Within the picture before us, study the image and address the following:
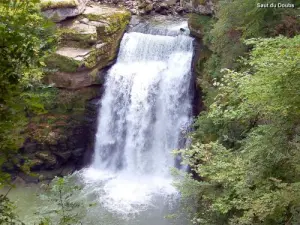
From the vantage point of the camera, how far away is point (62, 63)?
41.6 ft

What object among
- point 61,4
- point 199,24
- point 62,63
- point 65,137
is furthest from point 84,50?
point 199,24

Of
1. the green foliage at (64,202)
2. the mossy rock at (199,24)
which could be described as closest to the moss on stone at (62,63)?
the mossy rock at (199,24)

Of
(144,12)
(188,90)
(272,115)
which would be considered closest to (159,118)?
(188,90)

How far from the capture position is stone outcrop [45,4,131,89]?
1270 centimetres

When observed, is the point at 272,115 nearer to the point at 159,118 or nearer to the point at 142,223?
the point at 142,223

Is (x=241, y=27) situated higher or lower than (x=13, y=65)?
higher

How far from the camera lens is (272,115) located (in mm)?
5371

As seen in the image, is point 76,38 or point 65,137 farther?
point 76,38

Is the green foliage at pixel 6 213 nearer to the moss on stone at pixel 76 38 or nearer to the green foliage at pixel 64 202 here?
the green foliage at pixel 64 202

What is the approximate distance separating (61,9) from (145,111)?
543 cm

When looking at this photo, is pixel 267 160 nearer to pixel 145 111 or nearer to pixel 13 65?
pixel 13 65

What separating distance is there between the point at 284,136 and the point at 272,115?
17.5 inches

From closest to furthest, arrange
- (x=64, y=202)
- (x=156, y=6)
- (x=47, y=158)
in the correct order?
1. (x=64, y=202)
2. (x=47, y=158)
3. (x=156, y=6)

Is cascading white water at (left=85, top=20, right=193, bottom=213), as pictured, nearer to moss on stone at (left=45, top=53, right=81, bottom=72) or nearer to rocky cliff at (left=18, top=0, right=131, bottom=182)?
rocky cliff at (left=18, top=0, right=131, bottom=182)
